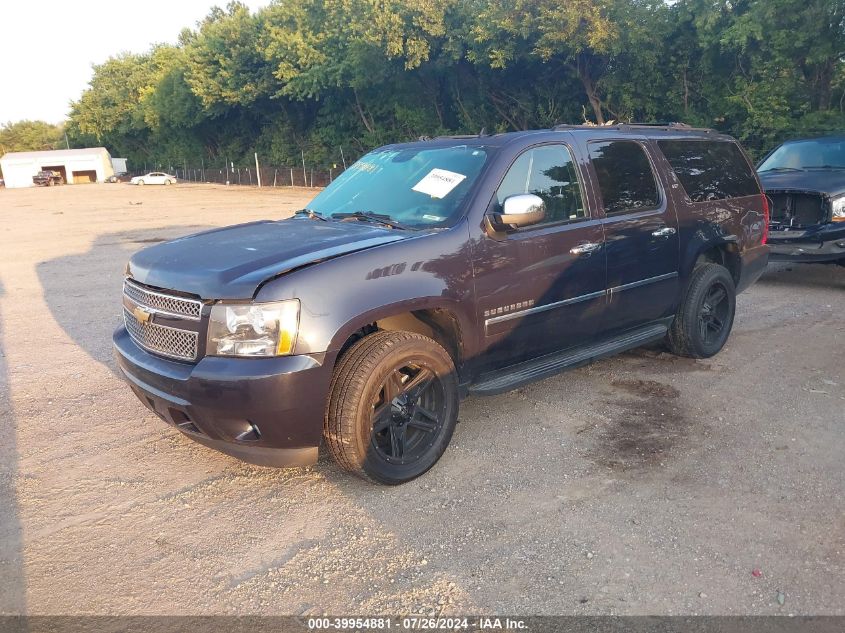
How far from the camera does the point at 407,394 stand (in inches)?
157

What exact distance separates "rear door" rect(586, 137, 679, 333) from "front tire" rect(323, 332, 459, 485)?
1.66 metres

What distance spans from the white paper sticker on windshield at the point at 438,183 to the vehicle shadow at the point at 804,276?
665 cm

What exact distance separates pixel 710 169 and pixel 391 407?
382cm

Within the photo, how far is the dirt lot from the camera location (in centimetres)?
302

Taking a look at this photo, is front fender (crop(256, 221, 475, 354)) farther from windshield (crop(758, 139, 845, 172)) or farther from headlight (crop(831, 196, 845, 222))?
windshield (crop(758, 139, 845, 172))

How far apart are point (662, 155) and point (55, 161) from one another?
88201 mm

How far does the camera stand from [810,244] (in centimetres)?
863

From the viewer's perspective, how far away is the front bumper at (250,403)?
343 centimetres

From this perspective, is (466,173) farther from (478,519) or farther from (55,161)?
(55,161)

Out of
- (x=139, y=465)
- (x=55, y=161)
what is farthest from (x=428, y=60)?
(x=55, y=161)

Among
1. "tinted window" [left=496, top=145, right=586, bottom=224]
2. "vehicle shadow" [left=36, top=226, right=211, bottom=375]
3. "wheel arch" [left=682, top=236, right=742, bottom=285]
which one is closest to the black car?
"wheel arch" [left=682, top=236, right=742, bottom=285]

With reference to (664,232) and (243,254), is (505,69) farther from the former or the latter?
(243,254)

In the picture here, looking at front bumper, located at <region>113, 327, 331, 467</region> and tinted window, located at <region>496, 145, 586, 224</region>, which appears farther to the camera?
tinted window, located at <region>496, 145, 586, 224</region>

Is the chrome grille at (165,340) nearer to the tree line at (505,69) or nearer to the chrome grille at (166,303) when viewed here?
the chrome grille at (166,303)
